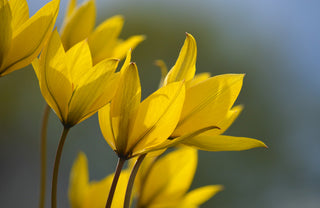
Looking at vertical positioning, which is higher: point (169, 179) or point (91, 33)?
point (91, 33)

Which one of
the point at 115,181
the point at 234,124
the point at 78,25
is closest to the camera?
the point at 115,181

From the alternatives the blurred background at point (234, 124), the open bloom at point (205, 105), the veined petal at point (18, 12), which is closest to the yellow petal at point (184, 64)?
the open bloom at point (205, 105)

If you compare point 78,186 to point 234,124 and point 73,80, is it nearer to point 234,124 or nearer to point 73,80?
point 73,80

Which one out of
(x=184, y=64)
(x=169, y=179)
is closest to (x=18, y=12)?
(x=184, y=64)

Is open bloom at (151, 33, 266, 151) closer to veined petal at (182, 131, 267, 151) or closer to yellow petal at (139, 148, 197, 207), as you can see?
veined petal at (182, 131, 267, 151)

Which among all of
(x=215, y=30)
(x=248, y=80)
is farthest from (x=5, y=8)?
(x=215, y=30)

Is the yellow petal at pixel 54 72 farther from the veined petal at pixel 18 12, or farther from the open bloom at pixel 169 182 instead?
the open bloom at pixel 169 182
